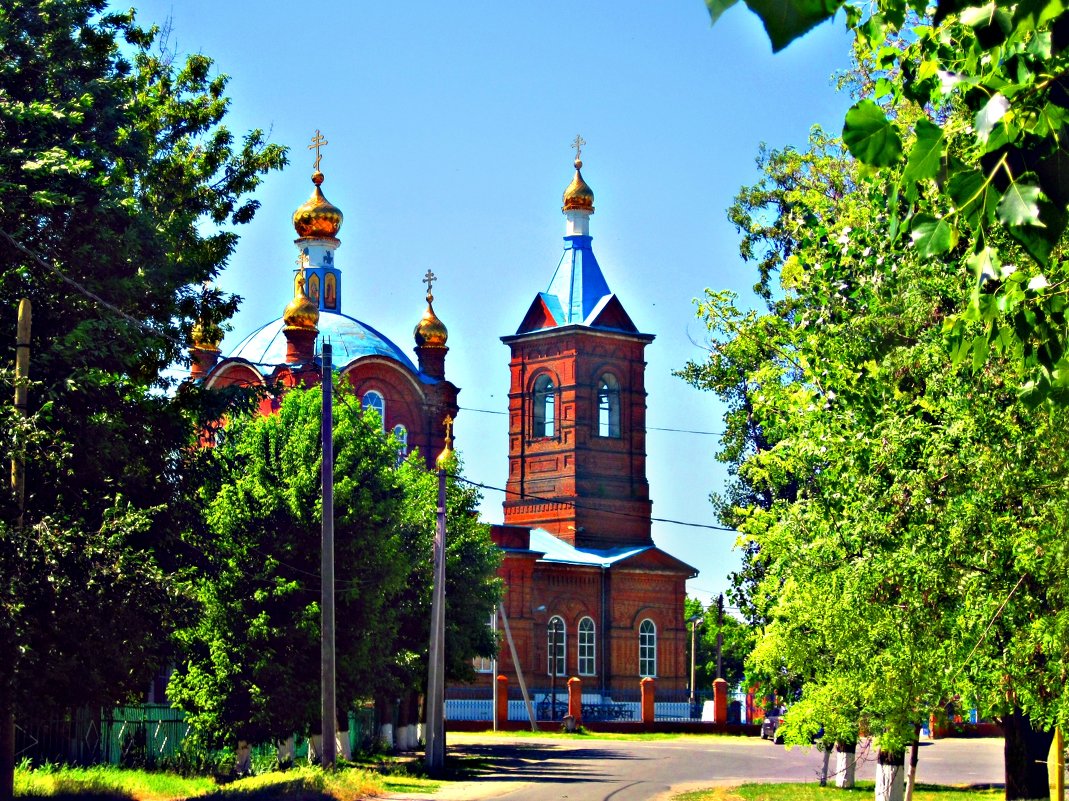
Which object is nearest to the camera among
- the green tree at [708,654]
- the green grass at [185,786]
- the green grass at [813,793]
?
the green grass at [185,786]

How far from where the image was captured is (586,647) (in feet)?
188

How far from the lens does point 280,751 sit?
2808cm

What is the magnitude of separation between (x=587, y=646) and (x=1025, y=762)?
40.2 metres

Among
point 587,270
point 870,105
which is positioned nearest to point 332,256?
point 587,270

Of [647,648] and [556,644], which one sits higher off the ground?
[556,644]

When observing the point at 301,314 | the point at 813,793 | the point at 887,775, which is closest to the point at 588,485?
the point at 301,314

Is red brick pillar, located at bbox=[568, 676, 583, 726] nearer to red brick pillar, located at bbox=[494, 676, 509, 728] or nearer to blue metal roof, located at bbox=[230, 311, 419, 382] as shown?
red brick pillar, located at bbox=[494, 676, 509, 728]

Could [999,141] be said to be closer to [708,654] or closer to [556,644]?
[556,644]

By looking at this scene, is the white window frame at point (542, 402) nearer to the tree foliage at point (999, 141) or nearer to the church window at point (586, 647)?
the church window at point (586, 647)

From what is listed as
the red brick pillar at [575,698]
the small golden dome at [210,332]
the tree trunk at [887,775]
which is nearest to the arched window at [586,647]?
the red brick pillar at [575,698]

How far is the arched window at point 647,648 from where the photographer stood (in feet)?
190

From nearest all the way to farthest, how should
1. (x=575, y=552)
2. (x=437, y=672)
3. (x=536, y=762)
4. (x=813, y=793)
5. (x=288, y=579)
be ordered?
(x=813, y=793) < (x=288, y=579) < (x=437, y=672) < (x=536, y=762) < (x=575, y=552)

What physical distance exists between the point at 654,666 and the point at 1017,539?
4800 cm

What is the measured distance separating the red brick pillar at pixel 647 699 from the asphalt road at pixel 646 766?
206 inches
